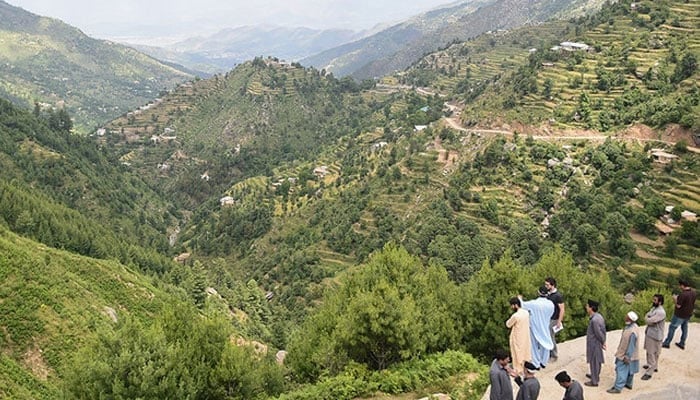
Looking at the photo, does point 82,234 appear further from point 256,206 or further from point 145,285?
point 256,206

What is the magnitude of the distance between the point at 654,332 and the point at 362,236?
5699 cm

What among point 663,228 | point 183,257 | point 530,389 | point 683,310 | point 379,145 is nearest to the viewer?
point 530,389

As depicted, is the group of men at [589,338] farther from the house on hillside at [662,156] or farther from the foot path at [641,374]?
the house on hillside at [662,156]

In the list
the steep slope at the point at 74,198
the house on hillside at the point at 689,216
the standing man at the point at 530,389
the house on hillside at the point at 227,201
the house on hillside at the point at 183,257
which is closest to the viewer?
the standing man at the point at 530,389

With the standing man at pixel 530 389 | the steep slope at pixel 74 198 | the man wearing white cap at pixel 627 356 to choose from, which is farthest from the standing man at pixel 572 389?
the steep slope at pixel 74 198

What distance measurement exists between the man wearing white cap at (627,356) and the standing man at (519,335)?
2.76 metres

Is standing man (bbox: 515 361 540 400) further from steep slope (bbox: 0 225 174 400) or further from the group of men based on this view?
steep slope (bbox: 0 225 174 400)

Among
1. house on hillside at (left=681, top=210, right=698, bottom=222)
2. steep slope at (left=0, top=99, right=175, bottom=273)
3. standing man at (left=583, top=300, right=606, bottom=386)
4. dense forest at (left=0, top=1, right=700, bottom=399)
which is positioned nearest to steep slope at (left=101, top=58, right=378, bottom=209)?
dense forest at (left=0, top=1, right=700, bottom=399)

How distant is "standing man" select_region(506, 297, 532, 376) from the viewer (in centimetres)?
1480

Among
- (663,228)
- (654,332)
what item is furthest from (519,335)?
(663,228)

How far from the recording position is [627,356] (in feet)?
49.1

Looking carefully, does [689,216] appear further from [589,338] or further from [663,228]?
[589,338]

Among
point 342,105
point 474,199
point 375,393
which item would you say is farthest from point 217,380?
point 342,105

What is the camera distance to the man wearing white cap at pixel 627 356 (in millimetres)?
14891
